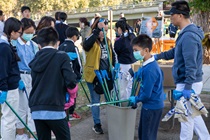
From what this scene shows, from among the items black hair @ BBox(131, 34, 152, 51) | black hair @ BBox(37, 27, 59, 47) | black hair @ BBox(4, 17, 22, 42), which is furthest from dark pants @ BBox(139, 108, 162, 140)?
black hair @ BBox(4, 17, 22, 42)

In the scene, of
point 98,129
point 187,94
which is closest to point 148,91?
point 187,94

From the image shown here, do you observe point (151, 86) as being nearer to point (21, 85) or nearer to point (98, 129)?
point (98, 129)

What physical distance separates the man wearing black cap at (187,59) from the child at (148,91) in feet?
1.01

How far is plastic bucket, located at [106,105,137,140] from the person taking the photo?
3.48 m

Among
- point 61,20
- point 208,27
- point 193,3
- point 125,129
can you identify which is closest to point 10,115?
point 125,129

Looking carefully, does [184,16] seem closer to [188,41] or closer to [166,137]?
[188,41]

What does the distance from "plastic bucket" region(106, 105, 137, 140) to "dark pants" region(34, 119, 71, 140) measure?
0.81 m

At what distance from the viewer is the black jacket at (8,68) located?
3336 millimetres

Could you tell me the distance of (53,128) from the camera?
112 inches

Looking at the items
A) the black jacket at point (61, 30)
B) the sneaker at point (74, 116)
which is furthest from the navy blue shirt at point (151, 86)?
the black jacket at point (61, 30)

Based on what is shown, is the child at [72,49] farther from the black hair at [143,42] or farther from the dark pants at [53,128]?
the dark pants at [53,128]

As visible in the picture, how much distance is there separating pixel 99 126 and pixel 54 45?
1.96 metres

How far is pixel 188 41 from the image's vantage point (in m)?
3.22

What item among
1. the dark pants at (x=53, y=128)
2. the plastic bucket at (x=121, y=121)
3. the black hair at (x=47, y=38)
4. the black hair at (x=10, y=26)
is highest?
the black hair at (x=10, y=26)
